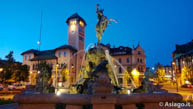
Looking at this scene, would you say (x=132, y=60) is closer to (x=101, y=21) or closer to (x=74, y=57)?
(x=74, y=57)

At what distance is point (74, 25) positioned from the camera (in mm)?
57781

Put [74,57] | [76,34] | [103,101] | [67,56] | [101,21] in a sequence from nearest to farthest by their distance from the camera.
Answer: [103,101] < [101,21] < [67,56] < [74,57] < [76,34]

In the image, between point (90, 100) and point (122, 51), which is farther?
point (122, 51)

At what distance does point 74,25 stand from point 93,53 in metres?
44.7

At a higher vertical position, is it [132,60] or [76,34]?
[76,34]

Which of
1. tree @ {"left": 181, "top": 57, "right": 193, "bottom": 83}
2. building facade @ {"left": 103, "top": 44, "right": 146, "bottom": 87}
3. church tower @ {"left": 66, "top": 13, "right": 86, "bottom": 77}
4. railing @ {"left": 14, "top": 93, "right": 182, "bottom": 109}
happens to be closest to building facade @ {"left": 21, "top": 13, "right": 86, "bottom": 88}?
church tower @ {"left": 66, "top": 13, "right": 86, "bottom": 77}

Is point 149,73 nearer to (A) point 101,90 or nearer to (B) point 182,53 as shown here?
(A) point 101,90

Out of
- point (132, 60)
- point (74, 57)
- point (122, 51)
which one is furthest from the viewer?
point (122, 51)

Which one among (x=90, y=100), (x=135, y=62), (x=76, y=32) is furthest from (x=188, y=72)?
(x=90, y=100)

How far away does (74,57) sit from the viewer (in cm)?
5338

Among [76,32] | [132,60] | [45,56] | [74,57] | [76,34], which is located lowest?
[132,60]

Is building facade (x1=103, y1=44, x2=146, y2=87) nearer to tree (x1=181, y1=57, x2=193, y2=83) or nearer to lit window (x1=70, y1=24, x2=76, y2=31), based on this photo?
tree (x1=181, y1=57, x2=193, y2=83)

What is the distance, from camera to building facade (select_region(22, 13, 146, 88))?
5178cm

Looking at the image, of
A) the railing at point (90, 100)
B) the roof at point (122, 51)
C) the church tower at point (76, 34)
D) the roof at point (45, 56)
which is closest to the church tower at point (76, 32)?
the church tower at point (76, 34)
